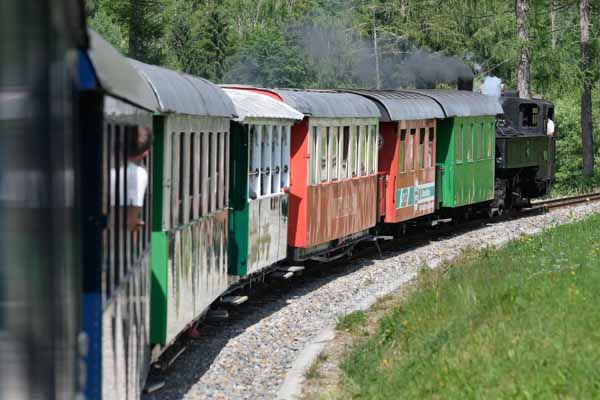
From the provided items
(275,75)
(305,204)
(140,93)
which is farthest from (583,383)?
(275,75)

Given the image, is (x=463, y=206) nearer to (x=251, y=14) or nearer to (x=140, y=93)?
(x=140, y=93)

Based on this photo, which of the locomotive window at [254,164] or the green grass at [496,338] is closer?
the green grass at [496,338]

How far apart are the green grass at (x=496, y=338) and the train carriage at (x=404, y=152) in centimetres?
677

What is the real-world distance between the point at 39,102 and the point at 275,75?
6348cm

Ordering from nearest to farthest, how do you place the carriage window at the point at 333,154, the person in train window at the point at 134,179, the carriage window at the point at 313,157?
the person in train window at the point at 134,179 → the carriage window at the point at 313,157 → the carriage window at the point at 333,154

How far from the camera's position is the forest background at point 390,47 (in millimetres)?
38844

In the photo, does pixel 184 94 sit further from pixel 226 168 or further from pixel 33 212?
pixel 33 212

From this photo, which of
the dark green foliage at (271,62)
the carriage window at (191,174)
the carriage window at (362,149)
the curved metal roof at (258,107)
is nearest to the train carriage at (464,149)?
the carriage window at (362,149)

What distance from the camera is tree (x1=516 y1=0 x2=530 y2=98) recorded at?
36.2 m

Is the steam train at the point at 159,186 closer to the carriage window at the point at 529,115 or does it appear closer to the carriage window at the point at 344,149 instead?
the carriage window at the point at 344,149

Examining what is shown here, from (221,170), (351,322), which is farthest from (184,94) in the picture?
(351,322)

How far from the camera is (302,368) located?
10672 mm

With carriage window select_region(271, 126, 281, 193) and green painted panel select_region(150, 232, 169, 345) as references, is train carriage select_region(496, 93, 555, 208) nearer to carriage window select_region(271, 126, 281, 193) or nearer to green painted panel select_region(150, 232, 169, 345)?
carriage window select_region(271, 126, 281, 193)

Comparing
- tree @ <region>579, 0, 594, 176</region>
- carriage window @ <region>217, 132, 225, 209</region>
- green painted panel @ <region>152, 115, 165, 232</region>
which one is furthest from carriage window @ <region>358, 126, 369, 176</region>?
tree @ <region>579, 0, 594, 176</region>
